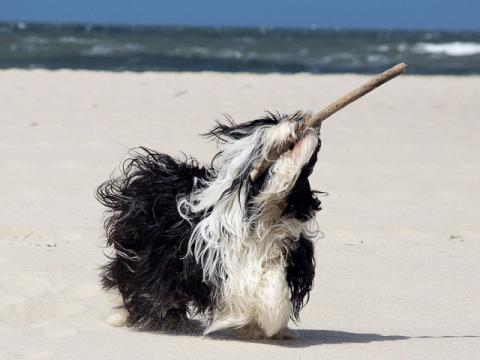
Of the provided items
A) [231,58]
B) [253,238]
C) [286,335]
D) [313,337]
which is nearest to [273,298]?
[253,238]

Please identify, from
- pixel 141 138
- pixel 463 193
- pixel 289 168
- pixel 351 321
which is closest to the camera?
pixel 289 168

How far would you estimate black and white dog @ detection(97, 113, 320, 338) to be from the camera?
378cm

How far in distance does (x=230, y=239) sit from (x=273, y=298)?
0.25 metres

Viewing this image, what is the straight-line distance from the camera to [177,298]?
3928 millimetres

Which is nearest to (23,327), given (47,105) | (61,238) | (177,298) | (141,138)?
(177,298)

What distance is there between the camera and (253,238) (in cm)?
380

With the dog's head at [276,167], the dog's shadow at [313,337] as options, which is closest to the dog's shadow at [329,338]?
the dog's shadow at [313,337]

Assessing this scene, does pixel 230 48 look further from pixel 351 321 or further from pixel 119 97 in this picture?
pixel 351 321

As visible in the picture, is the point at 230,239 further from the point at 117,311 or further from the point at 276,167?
the point at 117,311

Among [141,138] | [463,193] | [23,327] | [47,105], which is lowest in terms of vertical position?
[23,327]

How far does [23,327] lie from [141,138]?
5978 millimetres

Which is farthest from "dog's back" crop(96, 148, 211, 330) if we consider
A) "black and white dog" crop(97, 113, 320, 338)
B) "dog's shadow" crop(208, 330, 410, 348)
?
"dog's shadow" crop(208, 330, 410, 348)

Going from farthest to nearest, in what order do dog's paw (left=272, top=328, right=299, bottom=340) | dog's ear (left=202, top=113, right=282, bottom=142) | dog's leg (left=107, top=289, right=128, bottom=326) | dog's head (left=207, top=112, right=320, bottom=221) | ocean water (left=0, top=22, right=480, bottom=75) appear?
1. ocean water (left=0, top=22, right=480, bottom=75)
2. dog's leg (left=107, top=289, right=128, bottom=326)
3. dog's paw (left=272, top=328, right=299, bottom=340)
4. dog's ear (left=202, top=113, right=282, bottom=142)
5. dog's head (left=207, top=112, right=320, bottom=221)

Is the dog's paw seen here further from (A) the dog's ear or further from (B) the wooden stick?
(A) the dog's ear
